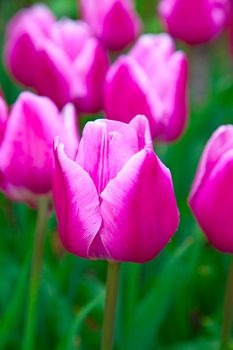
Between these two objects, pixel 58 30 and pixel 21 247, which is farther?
pixel 21 247

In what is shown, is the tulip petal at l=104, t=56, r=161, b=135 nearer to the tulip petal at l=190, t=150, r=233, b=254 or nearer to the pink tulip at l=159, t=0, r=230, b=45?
the tulip petal at l=190, t=150, r=233, b=254

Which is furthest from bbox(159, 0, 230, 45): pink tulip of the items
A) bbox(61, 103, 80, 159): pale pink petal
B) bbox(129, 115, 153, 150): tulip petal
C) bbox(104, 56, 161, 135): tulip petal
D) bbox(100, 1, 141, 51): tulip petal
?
bbox(129, 115, 153, 150): tulip petal

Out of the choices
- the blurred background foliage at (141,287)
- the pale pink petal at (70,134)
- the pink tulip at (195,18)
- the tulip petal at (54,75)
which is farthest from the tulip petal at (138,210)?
the pink tulip at (195,18)

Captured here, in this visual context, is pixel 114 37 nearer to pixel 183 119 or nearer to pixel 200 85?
pixel 183 119

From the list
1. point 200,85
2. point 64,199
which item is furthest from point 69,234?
point 200,85

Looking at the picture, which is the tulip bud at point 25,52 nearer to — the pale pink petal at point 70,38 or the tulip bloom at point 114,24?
the pale pink petal at point 70,38
